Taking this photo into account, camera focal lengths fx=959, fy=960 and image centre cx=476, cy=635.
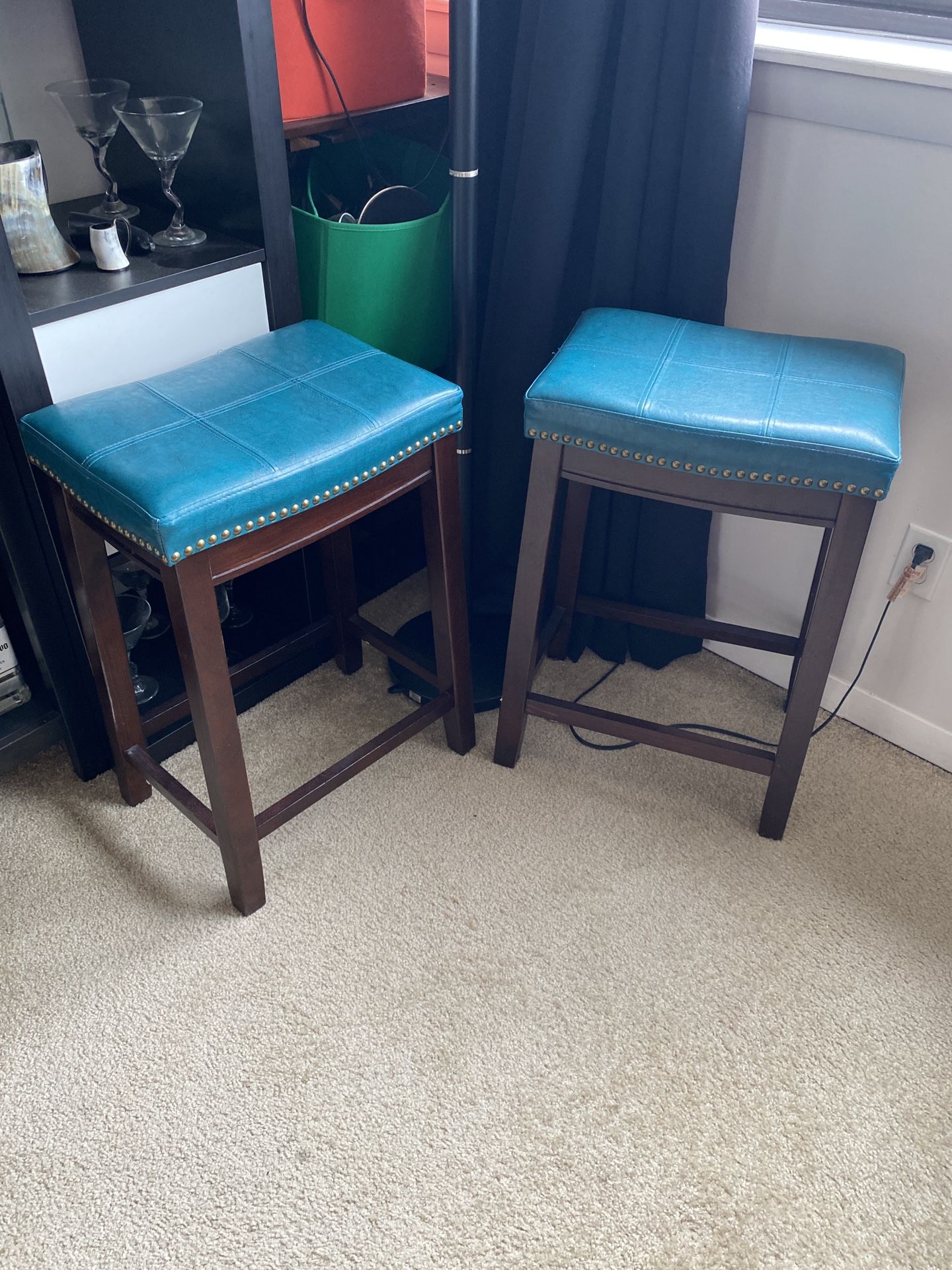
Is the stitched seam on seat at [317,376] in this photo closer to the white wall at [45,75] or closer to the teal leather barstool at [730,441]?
the teal leather barstool at [730,441]

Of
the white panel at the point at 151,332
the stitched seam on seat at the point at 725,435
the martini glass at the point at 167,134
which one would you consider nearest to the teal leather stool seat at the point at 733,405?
the stitched seam on seat at the point at 725,435

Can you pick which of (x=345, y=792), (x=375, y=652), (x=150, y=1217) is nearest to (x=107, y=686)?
(x=345, y=792)

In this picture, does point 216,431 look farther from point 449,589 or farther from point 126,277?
point 449,589

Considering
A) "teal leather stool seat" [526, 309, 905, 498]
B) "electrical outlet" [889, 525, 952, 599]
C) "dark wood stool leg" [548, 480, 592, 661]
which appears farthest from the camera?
"dark wood stool leg" [548, 480, 592, 661]

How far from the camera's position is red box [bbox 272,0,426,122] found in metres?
1.34

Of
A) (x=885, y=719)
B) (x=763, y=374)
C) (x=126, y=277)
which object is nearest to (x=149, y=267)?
(x=126, y=277)

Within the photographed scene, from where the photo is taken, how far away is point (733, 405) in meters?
1.14

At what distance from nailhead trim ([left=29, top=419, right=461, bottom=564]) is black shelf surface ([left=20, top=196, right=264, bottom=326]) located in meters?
0.20

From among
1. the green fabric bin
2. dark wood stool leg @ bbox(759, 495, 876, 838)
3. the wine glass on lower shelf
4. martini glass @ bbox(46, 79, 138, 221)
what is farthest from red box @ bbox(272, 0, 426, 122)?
dark wood stool leg @ bbox(759, 495, 876, 838)

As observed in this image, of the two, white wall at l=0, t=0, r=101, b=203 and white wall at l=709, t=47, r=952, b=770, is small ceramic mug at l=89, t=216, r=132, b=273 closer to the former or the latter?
white wall at l=0, t=0, r=101, b=203

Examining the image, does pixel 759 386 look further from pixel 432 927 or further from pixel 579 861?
pixel 432 927

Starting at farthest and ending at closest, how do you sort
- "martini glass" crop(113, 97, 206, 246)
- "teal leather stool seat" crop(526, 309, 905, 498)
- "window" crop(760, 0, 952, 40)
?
"window" crop(760, 0, 952, 40), "martini glass" crop(113, 97, 206, 246), "teal leather stool seat" crop(526, 309, 905, 498)

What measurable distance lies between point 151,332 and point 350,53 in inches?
20.8

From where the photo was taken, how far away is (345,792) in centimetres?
151
